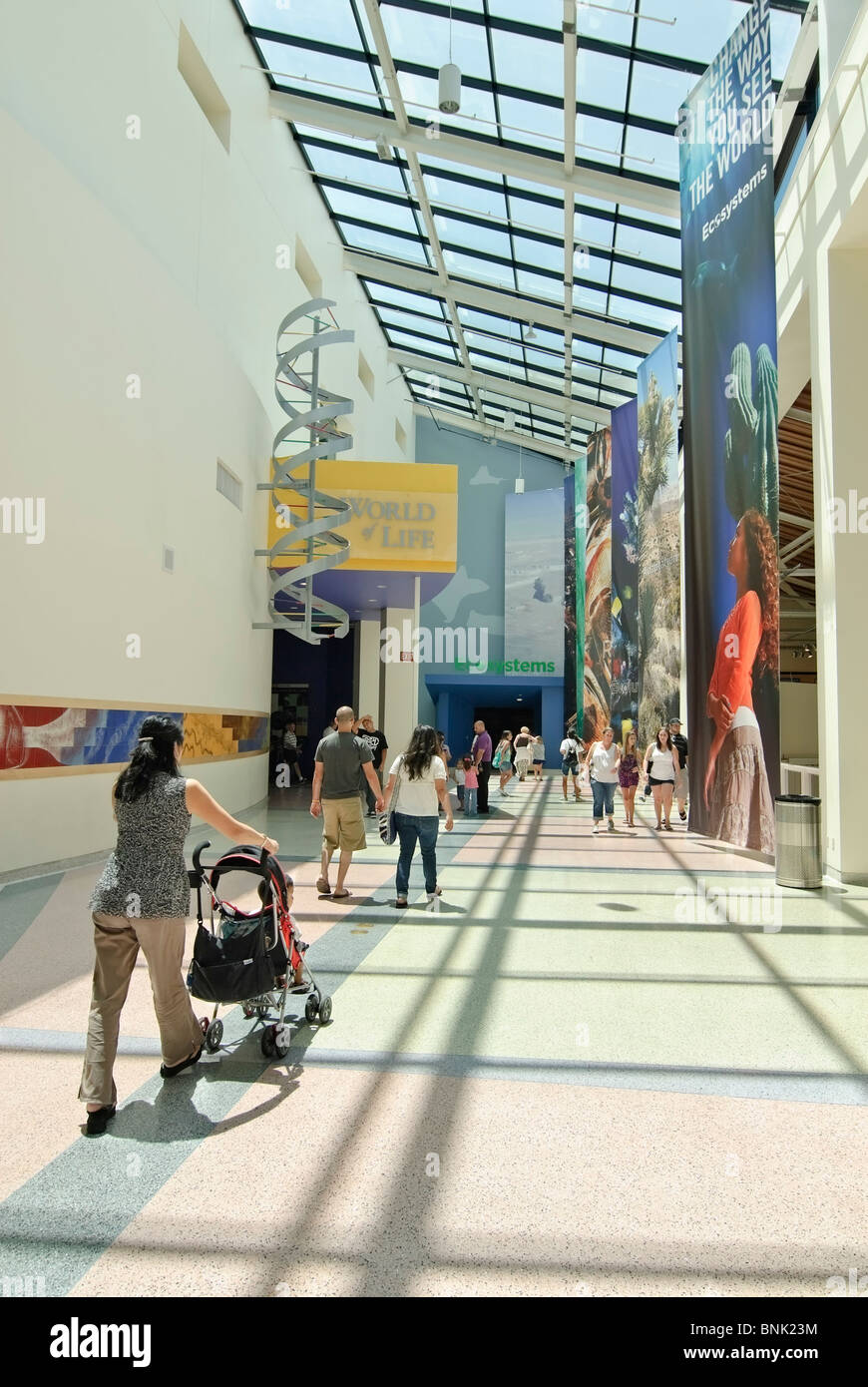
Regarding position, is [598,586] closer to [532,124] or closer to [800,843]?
[532,124]

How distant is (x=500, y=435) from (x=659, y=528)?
17611 mm

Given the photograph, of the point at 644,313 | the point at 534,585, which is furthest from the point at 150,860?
the point at 534,585

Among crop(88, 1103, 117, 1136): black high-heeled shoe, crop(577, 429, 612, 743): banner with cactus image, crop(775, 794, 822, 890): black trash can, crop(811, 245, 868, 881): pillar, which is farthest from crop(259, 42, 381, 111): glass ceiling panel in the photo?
crop(88, 1103, 117, 1136): black high-heeled shoe

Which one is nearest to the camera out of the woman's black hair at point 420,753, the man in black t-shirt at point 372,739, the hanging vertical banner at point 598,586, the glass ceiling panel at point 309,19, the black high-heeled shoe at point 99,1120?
the black high-heeled shoe at point 99,1120

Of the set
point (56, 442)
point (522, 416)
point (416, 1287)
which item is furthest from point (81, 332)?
point (522, 416)

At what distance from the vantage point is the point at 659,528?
1503 centimetres

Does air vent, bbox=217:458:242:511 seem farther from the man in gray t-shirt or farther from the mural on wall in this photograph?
the man in gray t-shirt

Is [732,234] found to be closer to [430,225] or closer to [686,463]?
[686,463]

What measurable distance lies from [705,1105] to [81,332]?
7.91m

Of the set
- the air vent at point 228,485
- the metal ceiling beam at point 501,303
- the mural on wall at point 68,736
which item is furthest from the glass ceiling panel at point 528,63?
the mural on wall at point 68,736

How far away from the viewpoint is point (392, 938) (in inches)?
216

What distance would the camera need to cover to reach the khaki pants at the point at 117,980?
9.47 feet

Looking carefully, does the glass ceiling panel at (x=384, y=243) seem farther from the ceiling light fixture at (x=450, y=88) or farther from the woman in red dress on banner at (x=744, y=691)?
the woman in red dress on banner at (x=744, y=691)

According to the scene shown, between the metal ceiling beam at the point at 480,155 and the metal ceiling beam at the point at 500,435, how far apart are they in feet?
51.5
